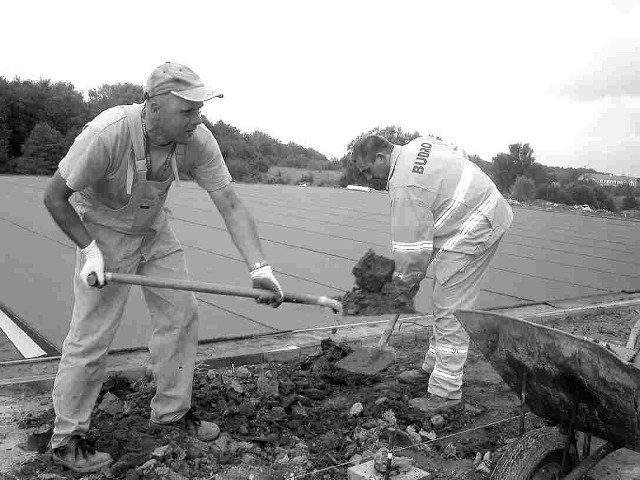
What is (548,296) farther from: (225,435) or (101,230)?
(101,230)

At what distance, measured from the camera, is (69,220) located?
2938 mm

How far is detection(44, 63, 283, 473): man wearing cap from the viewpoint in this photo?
293 centimetres

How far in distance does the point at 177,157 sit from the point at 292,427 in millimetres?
1621

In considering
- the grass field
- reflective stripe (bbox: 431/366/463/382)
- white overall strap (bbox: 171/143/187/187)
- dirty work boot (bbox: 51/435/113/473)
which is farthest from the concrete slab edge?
the grass field

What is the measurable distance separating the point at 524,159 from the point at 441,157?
5415cm

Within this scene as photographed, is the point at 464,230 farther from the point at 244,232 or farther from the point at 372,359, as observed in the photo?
the point at 244,232

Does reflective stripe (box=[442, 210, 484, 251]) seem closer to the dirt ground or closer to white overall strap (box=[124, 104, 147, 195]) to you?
the dirt ground

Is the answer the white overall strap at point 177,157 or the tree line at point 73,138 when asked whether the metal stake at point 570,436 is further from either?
the tree line at point 73,138

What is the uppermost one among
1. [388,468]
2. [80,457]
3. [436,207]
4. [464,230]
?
[436,207]

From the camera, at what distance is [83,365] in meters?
3.02

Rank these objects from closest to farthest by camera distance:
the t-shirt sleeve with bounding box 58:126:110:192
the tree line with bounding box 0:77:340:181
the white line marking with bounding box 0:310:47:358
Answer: the t-shirt sleeve with bounding box 58:126:110:192 → the white line marking with bounding box 0:310:47:358 → the tree line with bounding box 0:77:340:181

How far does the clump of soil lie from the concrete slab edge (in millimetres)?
992

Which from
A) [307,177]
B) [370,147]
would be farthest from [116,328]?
[307,177]

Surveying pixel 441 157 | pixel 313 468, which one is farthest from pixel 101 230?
pixel 441 157
